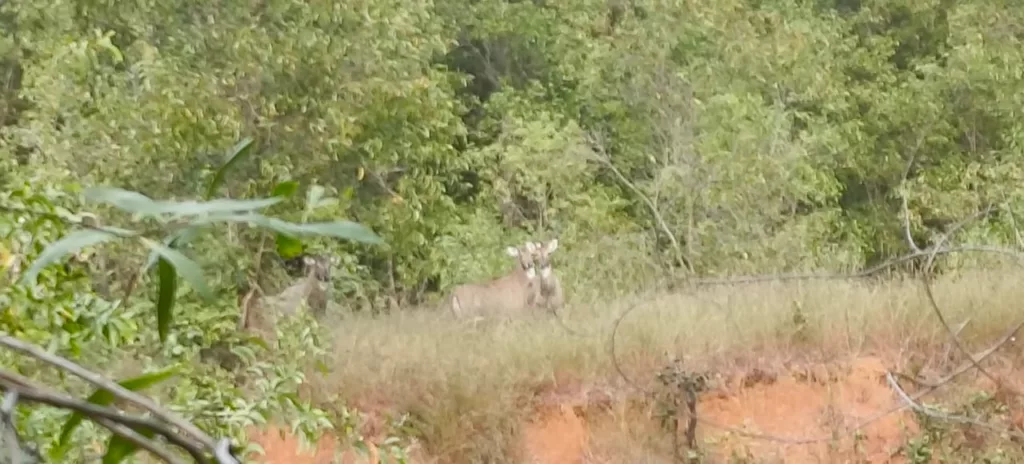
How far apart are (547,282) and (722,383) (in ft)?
4.22

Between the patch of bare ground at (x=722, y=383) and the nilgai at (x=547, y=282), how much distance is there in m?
0.63

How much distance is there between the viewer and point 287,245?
49 centimetres

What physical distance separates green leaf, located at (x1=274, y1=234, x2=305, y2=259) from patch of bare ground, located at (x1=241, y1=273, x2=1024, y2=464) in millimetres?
3900

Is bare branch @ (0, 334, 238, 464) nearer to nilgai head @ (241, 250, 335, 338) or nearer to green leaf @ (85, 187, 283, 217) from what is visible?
green leaf @ (85, 187, 283, 217)

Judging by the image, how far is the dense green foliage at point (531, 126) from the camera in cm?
427

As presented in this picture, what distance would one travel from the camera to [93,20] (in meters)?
4.88

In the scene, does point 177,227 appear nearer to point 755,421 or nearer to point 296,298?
point 755,421

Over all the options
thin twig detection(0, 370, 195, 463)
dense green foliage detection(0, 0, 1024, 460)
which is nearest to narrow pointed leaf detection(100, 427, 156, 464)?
thin twig detection(0, 370, 195, 463)

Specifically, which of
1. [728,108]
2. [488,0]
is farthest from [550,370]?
[488,0]

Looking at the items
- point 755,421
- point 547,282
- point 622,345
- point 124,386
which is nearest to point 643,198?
point 547,282

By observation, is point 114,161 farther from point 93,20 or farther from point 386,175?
point 386,175

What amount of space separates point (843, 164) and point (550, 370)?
14.0 feet

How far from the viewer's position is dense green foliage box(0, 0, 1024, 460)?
14.0 ft

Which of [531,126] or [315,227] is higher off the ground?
[315,227]
